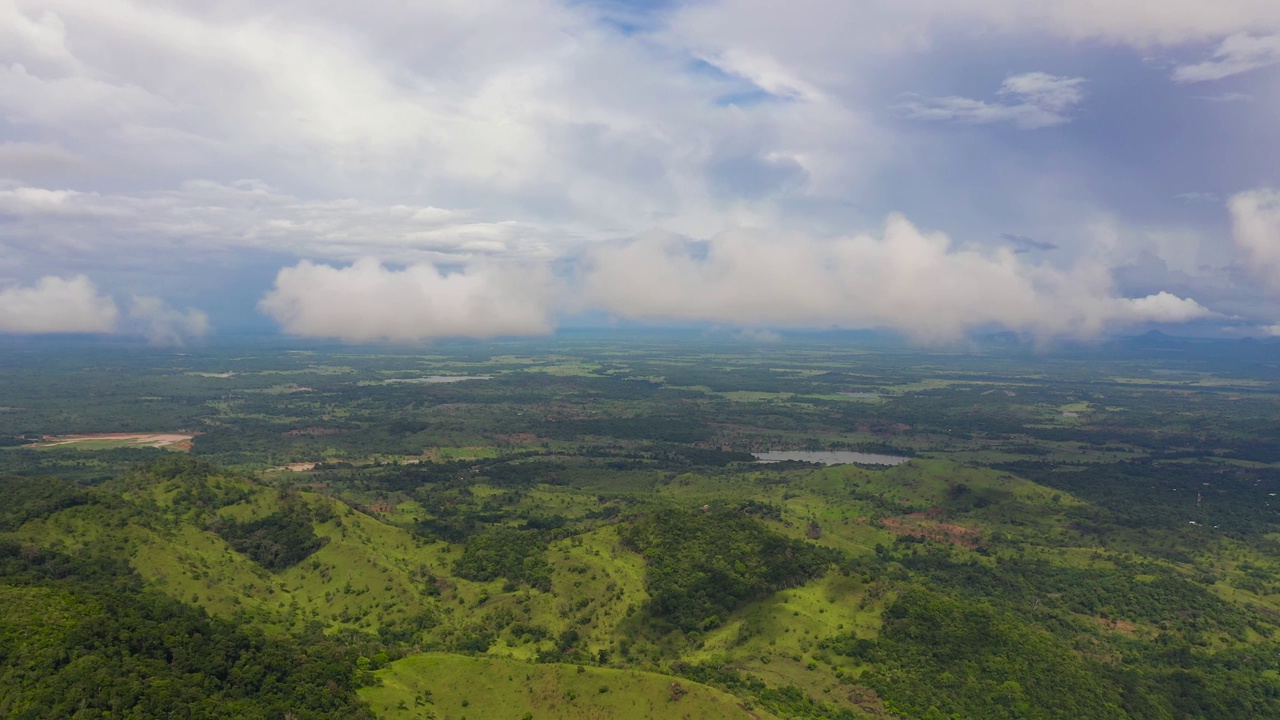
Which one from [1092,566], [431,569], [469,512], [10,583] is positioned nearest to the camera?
[10,583]

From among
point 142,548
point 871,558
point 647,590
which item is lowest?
point 871,558

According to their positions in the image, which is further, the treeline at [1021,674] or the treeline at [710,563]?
the treeline at [710,563]

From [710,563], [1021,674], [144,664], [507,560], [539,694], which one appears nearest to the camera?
[144,664]

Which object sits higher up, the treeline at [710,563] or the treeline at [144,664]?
the treeline at [144,664]

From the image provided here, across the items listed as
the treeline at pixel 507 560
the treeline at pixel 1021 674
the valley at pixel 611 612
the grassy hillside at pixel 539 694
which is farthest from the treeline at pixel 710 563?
the grassy hillside at pixel 539 694

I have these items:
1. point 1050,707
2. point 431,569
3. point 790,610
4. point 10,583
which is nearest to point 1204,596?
point 1050,707

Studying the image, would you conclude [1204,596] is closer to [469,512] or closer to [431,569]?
[431,569]

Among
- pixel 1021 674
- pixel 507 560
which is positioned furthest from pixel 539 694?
pixel 1021 674

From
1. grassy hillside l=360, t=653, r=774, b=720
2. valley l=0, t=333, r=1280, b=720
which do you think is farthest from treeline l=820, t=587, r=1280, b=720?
grassy hillside l=360, t=653, r=774, b=720

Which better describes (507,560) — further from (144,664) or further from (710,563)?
(144,664)

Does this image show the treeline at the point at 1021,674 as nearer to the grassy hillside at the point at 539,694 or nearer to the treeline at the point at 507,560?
the grassy hillside at the point at 539,694

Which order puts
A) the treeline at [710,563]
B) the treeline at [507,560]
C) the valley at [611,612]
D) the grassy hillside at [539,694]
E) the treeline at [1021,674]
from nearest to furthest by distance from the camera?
the valley at [611,612] < the grassy hillside at [539,694] < the treeline at [1021,674] < the treeline at [710,563] < the treeline at [507,560]
